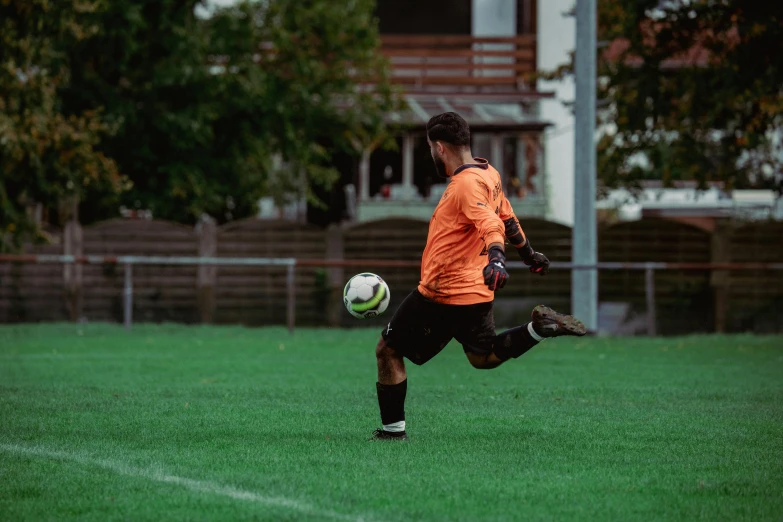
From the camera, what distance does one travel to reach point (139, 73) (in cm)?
2586

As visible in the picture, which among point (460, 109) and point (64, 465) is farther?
point (460, 109)

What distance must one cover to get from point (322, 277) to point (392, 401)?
17.1 m

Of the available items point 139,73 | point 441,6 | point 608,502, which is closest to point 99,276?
point 139,73

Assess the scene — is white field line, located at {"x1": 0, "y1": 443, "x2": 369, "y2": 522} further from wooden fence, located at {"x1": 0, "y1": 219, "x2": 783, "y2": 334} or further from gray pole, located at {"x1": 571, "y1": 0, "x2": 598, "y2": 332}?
wooden fence, located at {"x1": 0, "y1": 219, "x2": 783, "y2": 334}

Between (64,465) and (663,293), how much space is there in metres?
18.8

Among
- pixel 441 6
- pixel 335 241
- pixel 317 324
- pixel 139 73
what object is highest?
pixel 441 6

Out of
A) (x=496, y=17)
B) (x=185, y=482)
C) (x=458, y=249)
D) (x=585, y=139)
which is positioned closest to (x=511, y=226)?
(x=458, y=249)

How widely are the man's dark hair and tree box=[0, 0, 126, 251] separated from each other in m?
13.5

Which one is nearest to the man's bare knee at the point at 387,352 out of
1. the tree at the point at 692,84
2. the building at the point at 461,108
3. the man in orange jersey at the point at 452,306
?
the man in orange jersey at the point at 452,306

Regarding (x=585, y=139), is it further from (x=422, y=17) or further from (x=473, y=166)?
(x=422, y=17)

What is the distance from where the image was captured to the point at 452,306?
289 inches

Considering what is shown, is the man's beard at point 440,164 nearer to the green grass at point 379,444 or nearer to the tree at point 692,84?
the green grass at point 379,444

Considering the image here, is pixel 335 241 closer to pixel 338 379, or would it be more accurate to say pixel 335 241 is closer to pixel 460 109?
pixel 460 109

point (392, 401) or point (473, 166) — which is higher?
point (473, 166)
